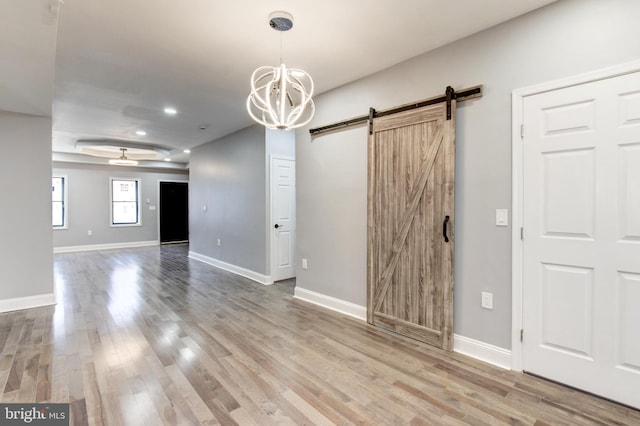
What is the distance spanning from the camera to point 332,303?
375 cm

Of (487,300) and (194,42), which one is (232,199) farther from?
(487,300)

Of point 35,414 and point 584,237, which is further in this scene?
point 584,237

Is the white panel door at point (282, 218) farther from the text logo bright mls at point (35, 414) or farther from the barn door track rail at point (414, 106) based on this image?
the text logo bright mls at point (35, 414)

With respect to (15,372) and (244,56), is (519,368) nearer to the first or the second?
(244,56)

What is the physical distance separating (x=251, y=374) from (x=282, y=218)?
3140 millimetres

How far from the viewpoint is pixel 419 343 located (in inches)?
111

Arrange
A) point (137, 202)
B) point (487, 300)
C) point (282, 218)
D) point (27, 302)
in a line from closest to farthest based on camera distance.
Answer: point (487, 300)
point (27, 302)
point (282, 218)
point (137, 202)

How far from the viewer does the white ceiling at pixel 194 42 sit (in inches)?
84.8

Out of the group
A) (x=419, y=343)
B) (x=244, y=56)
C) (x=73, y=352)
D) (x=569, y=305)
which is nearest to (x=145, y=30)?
(x=244, y=56)

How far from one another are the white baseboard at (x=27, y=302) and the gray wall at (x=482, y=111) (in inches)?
144

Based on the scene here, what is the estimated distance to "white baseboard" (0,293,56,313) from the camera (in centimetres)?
378

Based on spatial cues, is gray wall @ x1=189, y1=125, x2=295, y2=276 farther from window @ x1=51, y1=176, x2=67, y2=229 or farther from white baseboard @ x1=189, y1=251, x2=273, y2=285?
window @ x1=51, y1=176, x2=67, y2=229

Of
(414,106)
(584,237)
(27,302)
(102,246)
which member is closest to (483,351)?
(584,237)

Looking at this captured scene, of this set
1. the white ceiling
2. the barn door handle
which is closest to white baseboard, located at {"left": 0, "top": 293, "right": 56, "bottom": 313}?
the white ceiling
